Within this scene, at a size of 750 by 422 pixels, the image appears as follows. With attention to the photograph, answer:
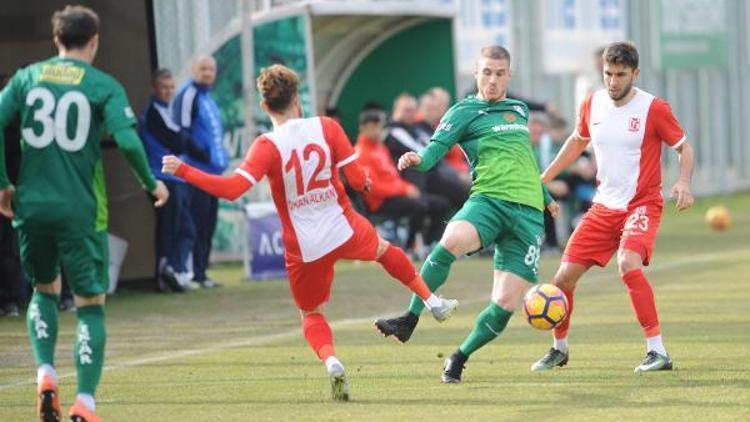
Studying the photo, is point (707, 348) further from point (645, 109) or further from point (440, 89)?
point (440, 89)

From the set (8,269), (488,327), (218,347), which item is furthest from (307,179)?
(8,269)

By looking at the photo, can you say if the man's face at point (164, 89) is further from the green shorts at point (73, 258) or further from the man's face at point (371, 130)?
the green shorts at point (73, 258)

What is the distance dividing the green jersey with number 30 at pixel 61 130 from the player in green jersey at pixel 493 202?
7.28 feet

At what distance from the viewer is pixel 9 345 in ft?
42.9

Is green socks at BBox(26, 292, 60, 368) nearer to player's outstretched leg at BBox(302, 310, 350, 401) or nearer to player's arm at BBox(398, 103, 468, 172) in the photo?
player's outstretched leg at BBox(302, 310, 350, 401)

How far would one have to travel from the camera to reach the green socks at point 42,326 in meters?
8.70

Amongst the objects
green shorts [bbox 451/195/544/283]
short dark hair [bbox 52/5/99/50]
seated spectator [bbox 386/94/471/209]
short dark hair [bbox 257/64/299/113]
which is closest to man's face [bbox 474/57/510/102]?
green shorts [bbox 451/195/544/283]

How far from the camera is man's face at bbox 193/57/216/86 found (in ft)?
57.7

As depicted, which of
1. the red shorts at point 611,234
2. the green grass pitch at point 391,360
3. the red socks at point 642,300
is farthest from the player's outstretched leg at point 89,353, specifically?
the red socks at point 642,300

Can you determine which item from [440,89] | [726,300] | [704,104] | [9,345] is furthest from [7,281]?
[704,104]

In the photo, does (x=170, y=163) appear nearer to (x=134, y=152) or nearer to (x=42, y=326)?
(x=134, y=152)

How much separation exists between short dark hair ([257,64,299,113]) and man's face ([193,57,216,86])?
8.22m

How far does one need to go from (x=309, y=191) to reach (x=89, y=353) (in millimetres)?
1666

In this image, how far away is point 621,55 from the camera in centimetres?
1041
